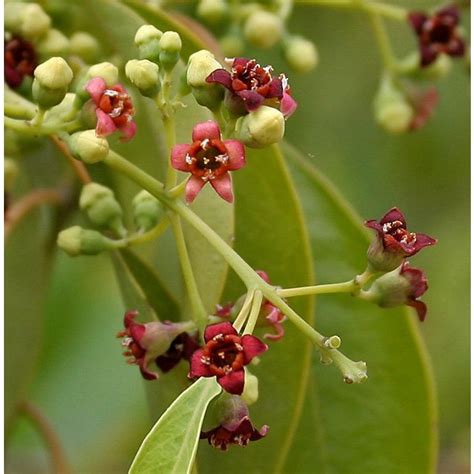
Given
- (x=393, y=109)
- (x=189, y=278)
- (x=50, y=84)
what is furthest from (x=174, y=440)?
(x=393, y=109)

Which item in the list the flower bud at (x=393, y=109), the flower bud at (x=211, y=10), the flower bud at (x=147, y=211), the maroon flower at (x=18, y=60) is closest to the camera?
the flower bud at (x=147, y=211)

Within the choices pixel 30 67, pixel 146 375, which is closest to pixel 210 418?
pixel 146 375

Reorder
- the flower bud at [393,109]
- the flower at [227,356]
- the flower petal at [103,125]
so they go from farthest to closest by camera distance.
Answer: the flower bud at [393,109], the flower petal at [103,125], the flower at [227,356]

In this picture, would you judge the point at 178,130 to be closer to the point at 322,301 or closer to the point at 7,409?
the point at 322,301

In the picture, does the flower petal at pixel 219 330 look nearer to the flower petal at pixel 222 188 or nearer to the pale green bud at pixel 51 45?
the flower petal at pixel 222 188

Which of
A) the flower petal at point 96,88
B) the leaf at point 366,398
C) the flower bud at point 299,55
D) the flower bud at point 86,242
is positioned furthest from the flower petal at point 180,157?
the flower bud at point 299,55

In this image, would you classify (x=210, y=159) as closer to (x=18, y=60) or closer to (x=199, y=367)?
(x=199, y=367)
